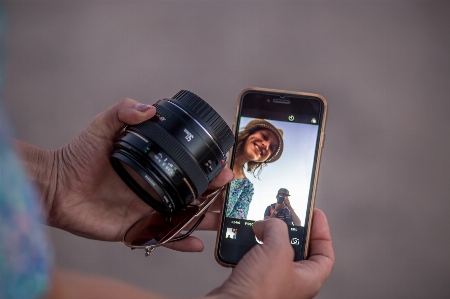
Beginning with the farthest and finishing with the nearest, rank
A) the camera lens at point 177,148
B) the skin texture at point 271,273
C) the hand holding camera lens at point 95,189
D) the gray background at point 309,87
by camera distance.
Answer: the gray background at point 309,87 → the hand holding camera lens at point 95,189 → the camera lens at point 177,148 → the skin texture at point 271,273

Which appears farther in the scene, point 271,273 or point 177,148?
point 177,148

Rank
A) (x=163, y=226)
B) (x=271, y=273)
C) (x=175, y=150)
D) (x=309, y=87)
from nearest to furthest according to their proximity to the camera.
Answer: (x=271, y=273) < (x=175, y=150) < (x=163, y=226) < (x=309, y=87)

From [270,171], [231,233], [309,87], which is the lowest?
[231,233]

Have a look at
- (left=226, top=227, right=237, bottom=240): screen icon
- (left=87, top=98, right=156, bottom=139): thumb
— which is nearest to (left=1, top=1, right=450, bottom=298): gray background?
(left=226, top=227, right=237, bottom=240): screen icon

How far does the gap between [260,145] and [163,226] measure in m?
0.24

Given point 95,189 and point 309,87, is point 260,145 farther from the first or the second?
point 309,87

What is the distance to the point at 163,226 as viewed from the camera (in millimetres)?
896

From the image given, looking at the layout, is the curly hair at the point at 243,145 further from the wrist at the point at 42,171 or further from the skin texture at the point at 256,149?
the wrist at the point at 42,171

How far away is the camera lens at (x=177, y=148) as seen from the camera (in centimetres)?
76

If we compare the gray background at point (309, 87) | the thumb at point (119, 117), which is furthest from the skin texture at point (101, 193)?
the gray background at point (309, 87)

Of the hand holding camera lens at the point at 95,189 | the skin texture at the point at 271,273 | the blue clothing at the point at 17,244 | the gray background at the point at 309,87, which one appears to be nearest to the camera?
the blue clothing at the point at 17,244

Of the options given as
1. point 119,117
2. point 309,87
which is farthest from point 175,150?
point 309,87

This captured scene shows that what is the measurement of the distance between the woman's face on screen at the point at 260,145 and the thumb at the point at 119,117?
24 cm

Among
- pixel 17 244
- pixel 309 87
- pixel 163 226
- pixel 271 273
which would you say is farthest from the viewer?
pixel 309 87
